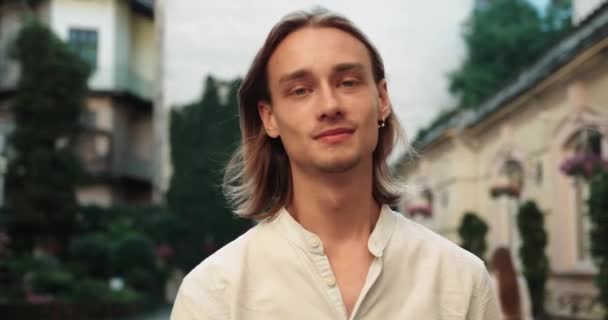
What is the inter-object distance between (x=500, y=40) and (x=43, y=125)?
15343 mm

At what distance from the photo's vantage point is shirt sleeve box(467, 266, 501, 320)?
209 centimetres

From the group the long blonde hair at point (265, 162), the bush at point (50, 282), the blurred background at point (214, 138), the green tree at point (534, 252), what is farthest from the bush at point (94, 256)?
the long blonde hair at point (265, 162)

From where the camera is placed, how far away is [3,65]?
3356cm

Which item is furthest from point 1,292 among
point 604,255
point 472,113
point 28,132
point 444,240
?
point 444,240

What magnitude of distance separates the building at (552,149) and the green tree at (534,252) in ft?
1.12

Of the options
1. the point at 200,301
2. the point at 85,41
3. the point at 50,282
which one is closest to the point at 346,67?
the point at 200,301

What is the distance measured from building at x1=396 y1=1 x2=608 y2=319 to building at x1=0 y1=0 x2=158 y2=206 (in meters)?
17.6

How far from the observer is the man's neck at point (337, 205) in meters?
2.15

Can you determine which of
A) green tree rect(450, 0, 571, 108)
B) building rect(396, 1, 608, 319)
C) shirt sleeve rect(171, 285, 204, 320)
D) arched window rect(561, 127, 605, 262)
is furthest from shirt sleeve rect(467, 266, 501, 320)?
green tree rect(450, 0, 571, 108)

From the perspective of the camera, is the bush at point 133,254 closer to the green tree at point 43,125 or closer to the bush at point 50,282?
the bush at point 50,282

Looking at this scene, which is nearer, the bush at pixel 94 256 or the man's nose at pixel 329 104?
the man's nose at pixel 329 104

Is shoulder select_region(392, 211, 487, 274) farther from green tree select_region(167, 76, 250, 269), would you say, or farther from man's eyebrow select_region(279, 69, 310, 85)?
green tree select_region(167, 76, 250, 269)

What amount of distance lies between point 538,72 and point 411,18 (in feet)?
65.0

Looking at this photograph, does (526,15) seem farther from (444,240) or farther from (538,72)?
(444,240)
